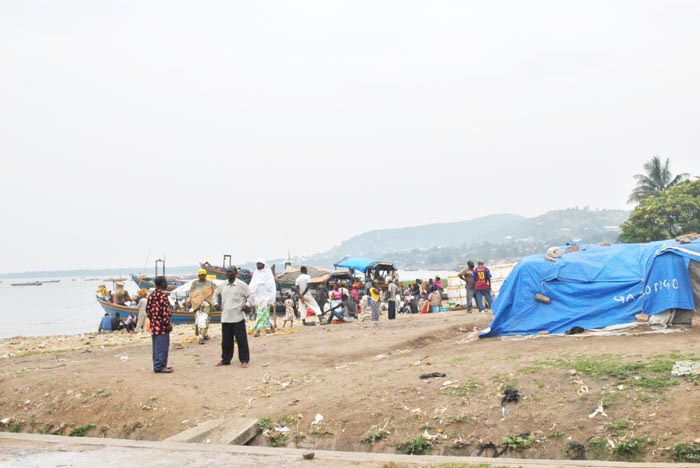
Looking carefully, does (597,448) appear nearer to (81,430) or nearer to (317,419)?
(317,419)

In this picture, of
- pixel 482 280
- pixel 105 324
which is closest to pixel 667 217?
pixel 482 280

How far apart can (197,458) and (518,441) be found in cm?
326

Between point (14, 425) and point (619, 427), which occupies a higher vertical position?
point (619, 427)

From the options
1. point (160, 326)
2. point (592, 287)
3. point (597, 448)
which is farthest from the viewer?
point (592, 287)

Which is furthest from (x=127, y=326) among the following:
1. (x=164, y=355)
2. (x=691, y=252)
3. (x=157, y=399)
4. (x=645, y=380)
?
(x=645, y=380)

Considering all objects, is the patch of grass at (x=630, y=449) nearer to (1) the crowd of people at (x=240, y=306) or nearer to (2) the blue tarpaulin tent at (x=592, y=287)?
(2) the blue tarpaulin tent at (x=592, y=287)

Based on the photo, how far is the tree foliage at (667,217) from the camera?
5103cm

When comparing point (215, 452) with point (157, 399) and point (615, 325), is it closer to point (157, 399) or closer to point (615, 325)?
point (157, 399)

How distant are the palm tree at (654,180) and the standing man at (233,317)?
2216 inches

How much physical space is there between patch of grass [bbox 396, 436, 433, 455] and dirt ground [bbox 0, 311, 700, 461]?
0.5 inches

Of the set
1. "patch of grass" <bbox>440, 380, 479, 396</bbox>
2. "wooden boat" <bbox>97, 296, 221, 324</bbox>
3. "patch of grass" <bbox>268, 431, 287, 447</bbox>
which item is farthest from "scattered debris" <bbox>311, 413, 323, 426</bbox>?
"wooden boat" <bbox>97, 296, 221, 324</bbox>

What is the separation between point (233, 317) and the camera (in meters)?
12.4

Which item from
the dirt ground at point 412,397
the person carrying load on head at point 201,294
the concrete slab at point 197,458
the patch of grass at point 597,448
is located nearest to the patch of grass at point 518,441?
the dirt ground at point 412,397

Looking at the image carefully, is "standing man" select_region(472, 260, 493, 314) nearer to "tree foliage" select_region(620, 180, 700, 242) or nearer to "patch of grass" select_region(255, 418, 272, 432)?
"patch of grass" select_region(255, 418, 272, 432)
